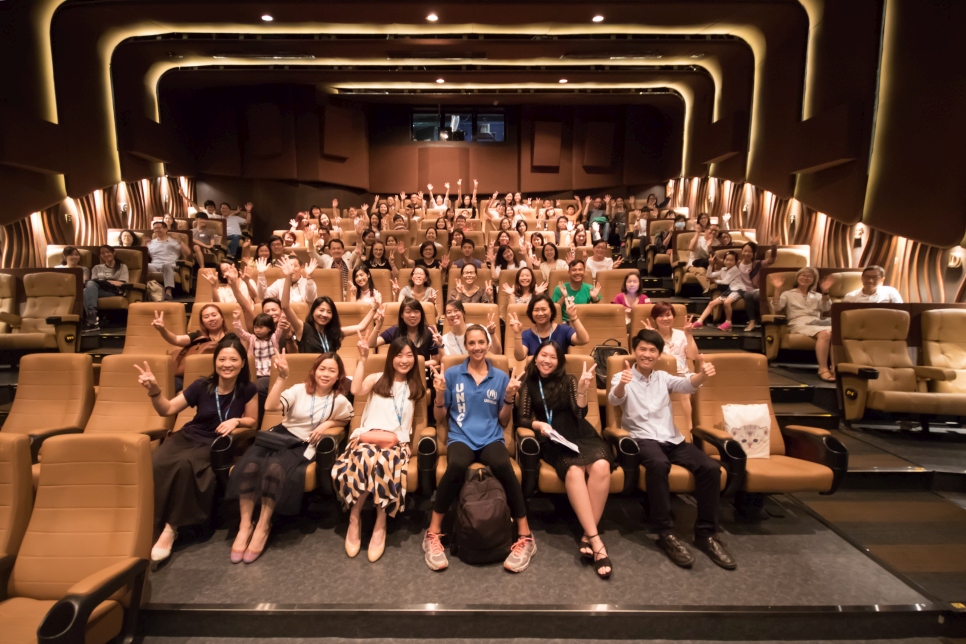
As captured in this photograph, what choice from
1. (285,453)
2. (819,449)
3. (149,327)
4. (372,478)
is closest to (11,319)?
(149,327)

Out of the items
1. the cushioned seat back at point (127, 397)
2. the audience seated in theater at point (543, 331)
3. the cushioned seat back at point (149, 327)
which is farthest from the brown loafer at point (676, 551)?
the cushioned seat back at point (149, 327)

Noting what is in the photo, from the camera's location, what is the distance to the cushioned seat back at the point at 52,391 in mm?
2805

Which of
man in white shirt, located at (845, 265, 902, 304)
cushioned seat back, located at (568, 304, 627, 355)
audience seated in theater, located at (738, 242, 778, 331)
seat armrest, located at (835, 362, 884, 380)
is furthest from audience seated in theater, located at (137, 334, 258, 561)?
man in white shirt, located at (845, 265, 902, 304)

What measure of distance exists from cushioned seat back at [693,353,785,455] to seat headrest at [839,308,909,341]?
138cm

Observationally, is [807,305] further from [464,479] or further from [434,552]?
[434,552]

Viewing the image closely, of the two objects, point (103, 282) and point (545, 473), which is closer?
point (545, 473)

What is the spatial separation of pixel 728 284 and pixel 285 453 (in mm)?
4451

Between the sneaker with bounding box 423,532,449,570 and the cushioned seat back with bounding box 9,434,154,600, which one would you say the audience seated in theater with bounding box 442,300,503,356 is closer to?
the sneaker with bounding box 423,532,449,570

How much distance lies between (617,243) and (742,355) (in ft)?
20.0

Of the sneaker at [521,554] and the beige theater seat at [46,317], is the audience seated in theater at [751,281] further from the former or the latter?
the beige theater seat at [46,317]

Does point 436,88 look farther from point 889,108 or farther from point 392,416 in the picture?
point 392,416

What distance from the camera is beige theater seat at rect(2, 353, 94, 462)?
9.18 feet

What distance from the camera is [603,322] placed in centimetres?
363

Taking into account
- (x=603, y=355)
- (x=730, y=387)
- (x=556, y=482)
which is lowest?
(x=556, y=482)
